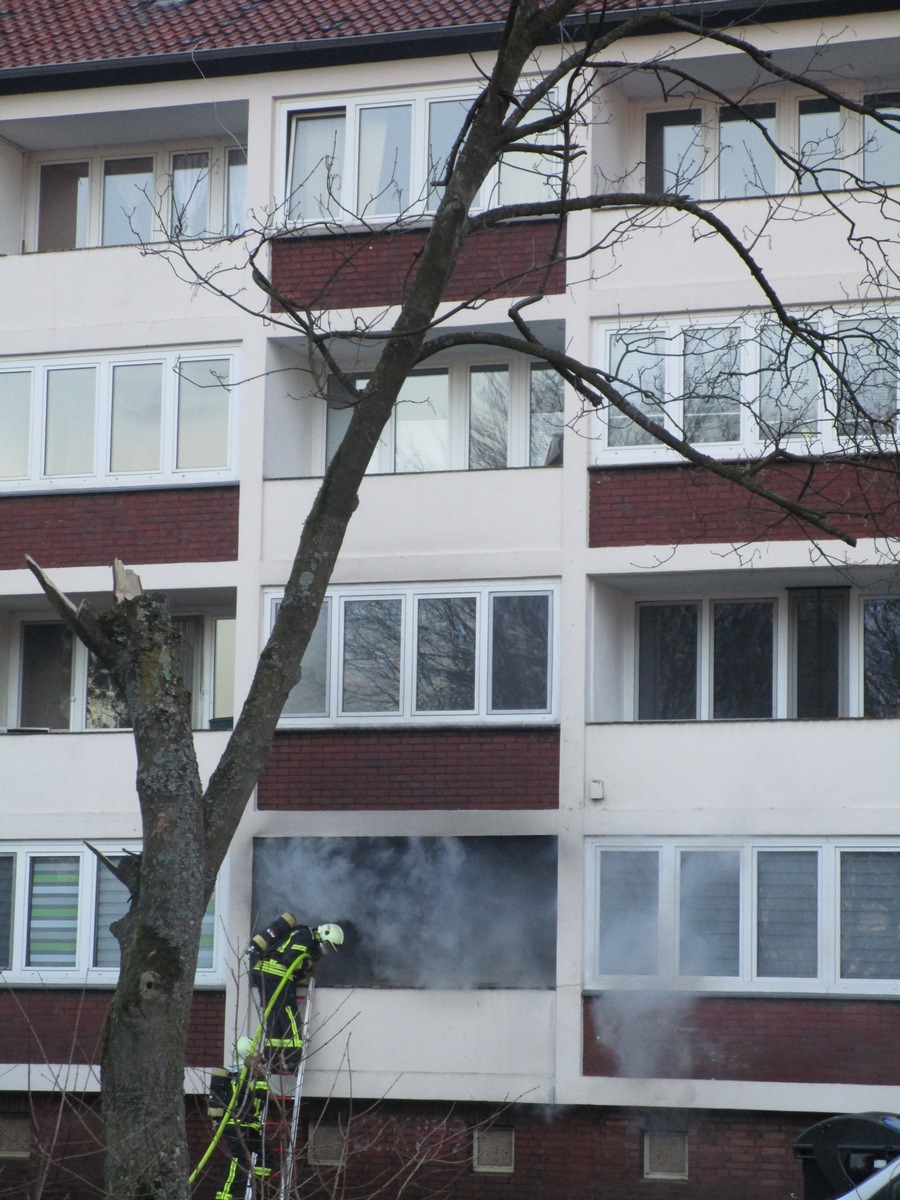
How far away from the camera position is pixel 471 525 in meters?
15.7

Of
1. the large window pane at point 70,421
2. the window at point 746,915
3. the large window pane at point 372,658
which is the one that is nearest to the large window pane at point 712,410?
the large window pane at point 372,658

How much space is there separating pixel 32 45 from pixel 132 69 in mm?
1523

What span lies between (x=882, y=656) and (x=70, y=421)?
7.90 m

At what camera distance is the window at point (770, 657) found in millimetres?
15547

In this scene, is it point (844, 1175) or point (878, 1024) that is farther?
point (878, 1024)

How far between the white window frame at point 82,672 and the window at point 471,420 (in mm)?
2159

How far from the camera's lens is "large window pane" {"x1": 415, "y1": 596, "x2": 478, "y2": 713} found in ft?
51.0

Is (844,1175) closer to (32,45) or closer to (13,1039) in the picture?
(13,1039)

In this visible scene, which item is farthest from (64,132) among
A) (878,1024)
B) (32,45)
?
(878,1024)

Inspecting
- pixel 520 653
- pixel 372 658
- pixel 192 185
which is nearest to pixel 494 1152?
pixel 520 653

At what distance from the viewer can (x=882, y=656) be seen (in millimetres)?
15516

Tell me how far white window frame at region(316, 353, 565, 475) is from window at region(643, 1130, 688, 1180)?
242 inches

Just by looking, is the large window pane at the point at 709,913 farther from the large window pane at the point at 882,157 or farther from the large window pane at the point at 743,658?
the large window pane at the point at 882,157

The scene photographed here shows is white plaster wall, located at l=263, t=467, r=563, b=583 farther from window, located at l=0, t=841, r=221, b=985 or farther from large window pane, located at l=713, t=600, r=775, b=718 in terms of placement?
window, located at l=0, t=841, r=221, b=985
